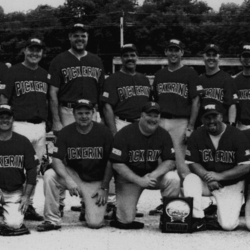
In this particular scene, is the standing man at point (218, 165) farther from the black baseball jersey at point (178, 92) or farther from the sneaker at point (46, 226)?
the sneaker at point (46, 226)

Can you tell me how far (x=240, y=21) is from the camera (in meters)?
55.5

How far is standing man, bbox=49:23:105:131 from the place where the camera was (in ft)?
21.5

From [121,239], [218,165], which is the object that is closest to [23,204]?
[121,239]

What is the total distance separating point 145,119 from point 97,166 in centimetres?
84

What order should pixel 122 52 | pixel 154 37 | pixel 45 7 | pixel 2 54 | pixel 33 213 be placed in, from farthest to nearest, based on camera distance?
1. pixel 45 7
2. pixel 154 37
3. pixel 2 54
4. pixel 122 52
5. pixel 33 213

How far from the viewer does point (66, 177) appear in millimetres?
5660

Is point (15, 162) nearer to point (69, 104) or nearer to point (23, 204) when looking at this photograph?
point (23, 204)

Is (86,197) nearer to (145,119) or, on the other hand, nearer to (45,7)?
(145,119)

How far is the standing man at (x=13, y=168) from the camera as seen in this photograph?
559 centimetres

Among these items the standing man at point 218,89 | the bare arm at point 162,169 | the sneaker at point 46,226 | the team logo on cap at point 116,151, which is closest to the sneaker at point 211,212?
the bare arm at point 162,169

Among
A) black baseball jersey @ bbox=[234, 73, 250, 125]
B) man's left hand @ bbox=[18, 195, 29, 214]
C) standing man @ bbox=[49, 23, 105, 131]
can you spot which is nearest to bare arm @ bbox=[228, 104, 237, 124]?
black baseball jersey @ bbox=[234, 73, 250, 125]

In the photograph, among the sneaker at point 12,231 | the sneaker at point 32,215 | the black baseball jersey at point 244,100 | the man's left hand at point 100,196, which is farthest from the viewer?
the black baseball jersey at point 244,100

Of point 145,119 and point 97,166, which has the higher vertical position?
point 145,119

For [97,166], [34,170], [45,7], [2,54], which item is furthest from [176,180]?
[45,7]
